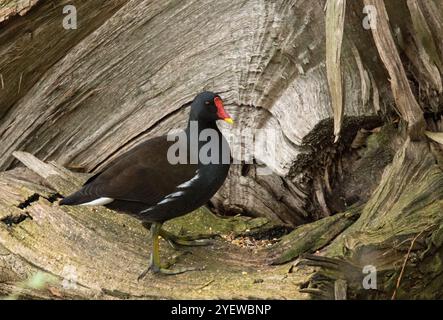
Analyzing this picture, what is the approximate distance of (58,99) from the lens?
Result: 231 inches

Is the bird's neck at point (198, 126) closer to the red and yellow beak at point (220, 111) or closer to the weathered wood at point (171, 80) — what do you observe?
the red and yellow beak at point (220, 111)

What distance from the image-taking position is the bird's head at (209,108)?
5.07 m

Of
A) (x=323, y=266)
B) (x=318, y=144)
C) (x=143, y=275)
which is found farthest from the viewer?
(x=318, y=144)

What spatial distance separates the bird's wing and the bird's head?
36 cm

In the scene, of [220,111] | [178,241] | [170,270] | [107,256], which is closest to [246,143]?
[220,111]

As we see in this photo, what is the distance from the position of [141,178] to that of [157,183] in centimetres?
10

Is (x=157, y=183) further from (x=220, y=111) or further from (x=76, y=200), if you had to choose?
(x=220, y=111)

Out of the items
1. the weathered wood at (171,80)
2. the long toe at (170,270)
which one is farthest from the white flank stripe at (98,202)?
the weathered wood at (171,80)

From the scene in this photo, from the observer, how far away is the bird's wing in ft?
15.4

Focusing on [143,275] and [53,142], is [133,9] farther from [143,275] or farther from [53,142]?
[143,275]

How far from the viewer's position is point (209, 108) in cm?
507

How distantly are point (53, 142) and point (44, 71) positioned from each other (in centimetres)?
51

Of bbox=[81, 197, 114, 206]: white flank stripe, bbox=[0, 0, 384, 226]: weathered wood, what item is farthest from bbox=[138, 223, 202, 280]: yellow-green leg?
bbox=[0, 0, 384, 226]: weathered wood
